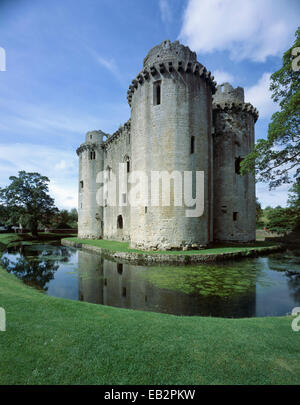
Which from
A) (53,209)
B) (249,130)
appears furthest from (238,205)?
(53,209)

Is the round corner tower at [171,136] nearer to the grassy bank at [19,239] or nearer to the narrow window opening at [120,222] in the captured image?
the narrow window opening at [120,222]

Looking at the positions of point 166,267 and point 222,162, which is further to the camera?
point 222,162

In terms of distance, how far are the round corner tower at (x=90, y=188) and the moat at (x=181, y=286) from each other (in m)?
Answer: 16.1

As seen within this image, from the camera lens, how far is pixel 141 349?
3.27m

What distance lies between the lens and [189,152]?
15711 mm

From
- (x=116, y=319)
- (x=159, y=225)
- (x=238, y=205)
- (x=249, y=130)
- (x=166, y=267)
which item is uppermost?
(x=249, y=130)

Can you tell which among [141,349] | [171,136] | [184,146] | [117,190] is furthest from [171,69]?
[141,349]

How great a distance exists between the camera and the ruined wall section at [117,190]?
918 inches

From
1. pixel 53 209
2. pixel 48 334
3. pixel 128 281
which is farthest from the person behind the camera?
pixel 53 209

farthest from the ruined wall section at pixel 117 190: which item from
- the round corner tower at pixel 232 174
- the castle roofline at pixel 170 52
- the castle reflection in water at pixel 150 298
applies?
the castle reflection in water at pixel 150 298

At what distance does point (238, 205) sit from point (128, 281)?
15.3 meters

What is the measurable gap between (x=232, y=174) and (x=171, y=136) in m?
8.69

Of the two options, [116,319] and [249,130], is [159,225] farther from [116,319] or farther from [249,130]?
[249,130]
